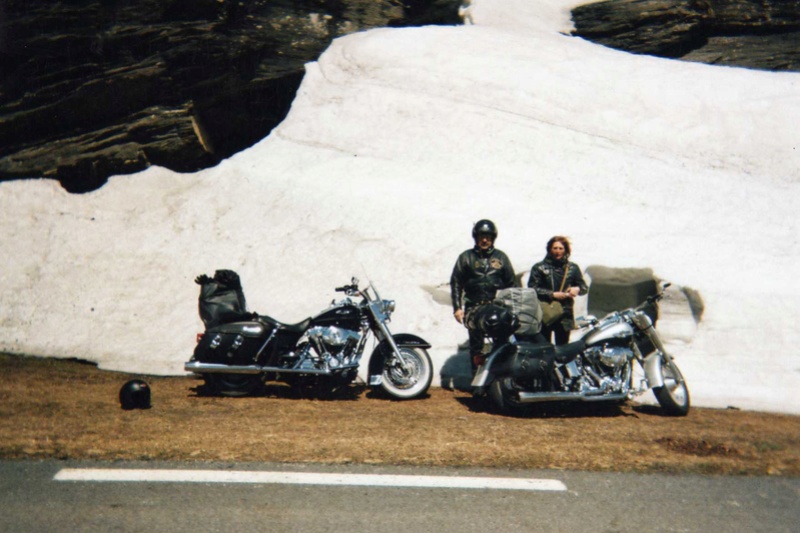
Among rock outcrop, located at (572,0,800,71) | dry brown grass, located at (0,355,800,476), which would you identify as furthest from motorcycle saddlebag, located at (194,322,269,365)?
rock outcrop, located at (572,0,800,71)

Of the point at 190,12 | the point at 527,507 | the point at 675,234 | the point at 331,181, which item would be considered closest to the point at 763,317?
the point at 675,234

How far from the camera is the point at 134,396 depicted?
9.03 meters

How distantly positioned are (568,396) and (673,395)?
1.26 metres

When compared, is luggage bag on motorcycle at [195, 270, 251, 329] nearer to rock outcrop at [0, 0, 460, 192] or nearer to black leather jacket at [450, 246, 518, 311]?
black leather jacket at [450, 246, 518, 311]

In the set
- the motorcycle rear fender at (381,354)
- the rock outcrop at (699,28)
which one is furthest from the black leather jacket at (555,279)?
the rock outcrop at (699,28)

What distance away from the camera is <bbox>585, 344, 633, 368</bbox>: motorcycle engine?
375 inches

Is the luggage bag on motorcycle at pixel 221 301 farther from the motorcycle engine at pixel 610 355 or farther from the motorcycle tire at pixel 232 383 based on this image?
A: the motorcycle engine at pixel 610 355

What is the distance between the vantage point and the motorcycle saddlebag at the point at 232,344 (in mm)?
10188

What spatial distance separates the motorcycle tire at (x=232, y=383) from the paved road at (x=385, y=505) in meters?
3.52

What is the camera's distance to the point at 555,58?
1814 centimetres

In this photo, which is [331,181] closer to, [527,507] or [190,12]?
[190,12]

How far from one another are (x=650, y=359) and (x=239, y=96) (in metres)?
11.8

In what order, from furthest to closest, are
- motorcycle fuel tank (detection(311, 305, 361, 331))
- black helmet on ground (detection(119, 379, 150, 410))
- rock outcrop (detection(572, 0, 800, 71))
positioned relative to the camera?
rock outcrop (detection(572, 0, 800, 71))
motorcycle fuel tank (detection(311, 305, 361, 331))
black helmet on ground (detection(119, 379, 150, 410))

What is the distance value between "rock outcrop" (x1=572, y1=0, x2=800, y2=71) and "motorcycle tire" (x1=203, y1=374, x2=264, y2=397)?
1493 cm
